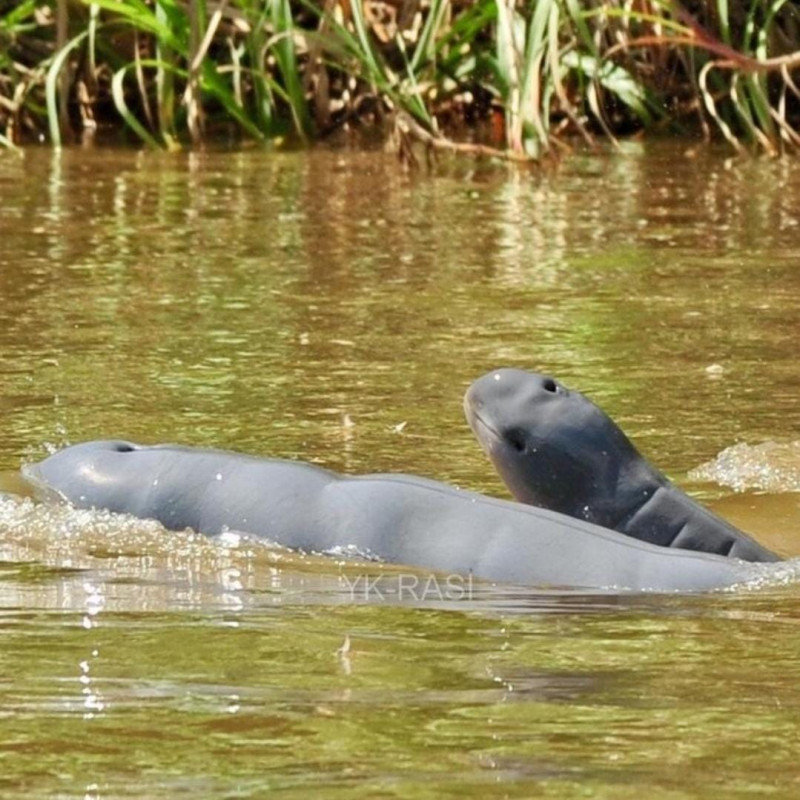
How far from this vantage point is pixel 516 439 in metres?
3.66

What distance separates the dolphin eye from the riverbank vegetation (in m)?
5.53

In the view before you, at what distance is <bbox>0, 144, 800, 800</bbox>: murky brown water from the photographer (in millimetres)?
2303

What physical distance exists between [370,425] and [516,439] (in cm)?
111

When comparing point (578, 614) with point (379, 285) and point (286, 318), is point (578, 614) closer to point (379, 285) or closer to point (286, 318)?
point (286, 318)

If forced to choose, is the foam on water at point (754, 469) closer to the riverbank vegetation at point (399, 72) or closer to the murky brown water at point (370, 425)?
the murky brown water at point (370, 425)

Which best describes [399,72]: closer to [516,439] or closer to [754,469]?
[754,469]

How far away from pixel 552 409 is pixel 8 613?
1017 mm

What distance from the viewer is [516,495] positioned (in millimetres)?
3738

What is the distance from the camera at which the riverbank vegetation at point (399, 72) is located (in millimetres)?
9695

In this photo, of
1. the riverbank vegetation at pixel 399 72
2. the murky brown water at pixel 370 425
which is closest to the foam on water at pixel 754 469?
the murky brown water at pixel 370 425

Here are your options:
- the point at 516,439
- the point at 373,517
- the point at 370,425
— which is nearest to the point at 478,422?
the point at 516,439

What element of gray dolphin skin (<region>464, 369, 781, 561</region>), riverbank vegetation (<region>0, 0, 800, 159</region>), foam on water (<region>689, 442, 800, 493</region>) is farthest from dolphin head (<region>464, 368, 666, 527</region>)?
riverbank vegetation (<region>0, 0, 800, 159</region>)

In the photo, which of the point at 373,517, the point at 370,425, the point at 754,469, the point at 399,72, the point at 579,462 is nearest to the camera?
the point at 373,517

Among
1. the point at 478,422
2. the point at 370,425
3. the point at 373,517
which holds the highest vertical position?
the point at 478,422
